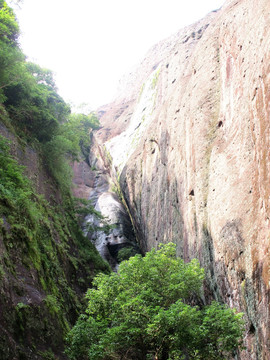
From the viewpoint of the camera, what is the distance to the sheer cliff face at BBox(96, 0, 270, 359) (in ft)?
29.7

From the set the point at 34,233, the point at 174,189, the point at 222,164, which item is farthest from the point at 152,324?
the point at 174,189

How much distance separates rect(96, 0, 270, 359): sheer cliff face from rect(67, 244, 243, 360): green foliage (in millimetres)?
958

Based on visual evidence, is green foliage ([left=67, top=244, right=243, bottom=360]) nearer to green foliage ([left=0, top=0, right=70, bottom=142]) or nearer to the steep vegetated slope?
the steep vegetated slope

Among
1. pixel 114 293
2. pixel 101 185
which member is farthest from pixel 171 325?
pixel 101 185

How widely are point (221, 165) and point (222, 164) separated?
81mm

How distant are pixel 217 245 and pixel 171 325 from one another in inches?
155

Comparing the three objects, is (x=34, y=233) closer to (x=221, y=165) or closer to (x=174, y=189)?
(x=221, y=165)

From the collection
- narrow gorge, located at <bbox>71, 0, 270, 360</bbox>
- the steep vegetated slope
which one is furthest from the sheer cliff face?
the steep vegetated slope

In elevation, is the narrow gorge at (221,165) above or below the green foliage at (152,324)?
above

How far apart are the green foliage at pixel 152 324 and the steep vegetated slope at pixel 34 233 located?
1224 mm

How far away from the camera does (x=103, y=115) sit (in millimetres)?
54344

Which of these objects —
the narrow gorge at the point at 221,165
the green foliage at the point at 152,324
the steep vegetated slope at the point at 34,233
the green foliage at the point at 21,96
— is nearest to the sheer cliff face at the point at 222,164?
the narrow gorge at the point at 221,165

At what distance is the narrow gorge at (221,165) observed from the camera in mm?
9055

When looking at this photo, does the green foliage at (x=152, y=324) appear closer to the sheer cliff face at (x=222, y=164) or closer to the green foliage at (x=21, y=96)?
the sheer cliff face at (x=222, y=164)
